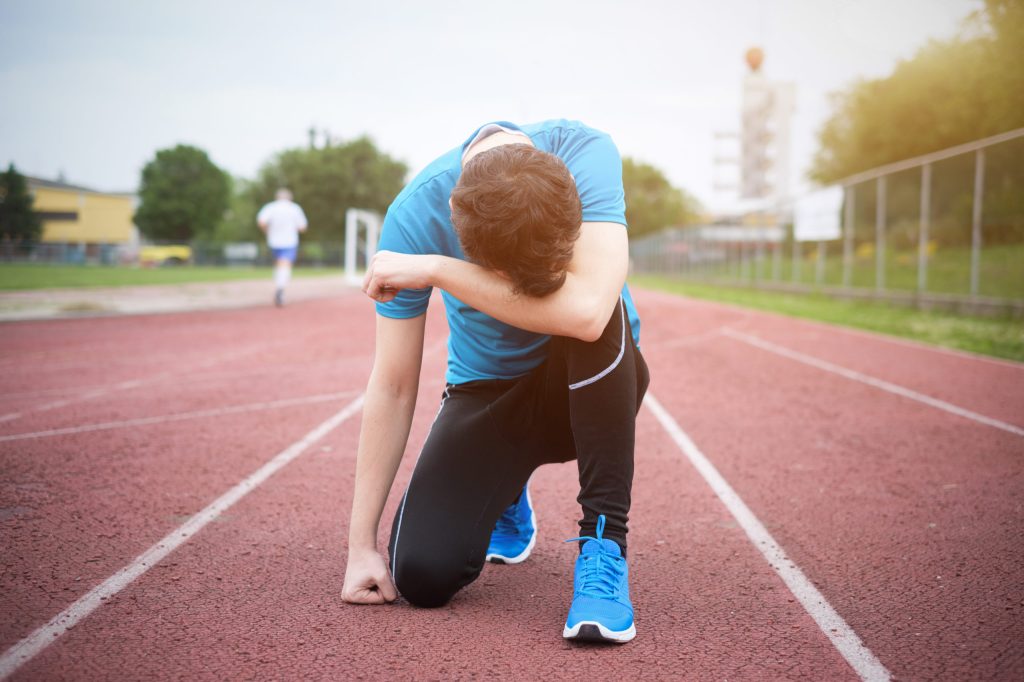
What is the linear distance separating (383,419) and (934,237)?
13.1m

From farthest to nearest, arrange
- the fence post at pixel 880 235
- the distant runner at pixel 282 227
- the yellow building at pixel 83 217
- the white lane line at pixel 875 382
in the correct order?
the yellow building at pixel 83 217, the distant runner at pixel 282 227, the fence post at pixel 880 235, the white lane line at pixel 875 382

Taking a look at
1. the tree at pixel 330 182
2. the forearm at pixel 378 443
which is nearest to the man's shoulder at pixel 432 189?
the forearm at pixel 378 443

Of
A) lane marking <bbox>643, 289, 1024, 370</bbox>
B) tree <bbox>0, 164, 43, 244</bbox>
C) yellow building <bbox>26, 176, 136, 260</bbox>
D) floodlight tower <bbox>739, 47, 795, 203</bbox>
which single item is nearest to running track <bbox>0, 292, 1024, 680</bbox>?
lane marking <bbox>643, 289, 1024, 370</bbox>

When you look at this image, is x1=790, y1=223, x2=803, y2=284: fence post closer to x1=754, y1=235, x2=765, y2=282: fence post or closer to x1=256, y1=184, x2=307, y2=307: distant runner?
x1=754, y1=235, x2=765, y2=282: fence post

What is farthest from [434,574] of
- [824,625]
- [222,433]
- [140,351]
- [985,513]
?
[140,351]

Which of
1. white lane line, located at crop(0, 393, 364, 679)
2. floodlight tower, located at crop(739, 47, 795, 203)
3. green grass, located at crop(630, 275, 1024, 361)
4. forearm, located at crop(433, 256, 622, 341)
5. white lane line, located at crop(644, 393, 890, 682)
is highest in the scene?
floodlight tower, located at crop(739, 47, 795, 203)

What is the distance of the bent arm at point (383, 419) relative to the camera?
8.25ft

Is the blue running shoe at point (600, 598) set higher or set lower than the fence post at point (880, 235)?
lower

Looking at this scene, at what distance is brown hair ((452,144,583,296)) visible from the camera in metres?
1.99

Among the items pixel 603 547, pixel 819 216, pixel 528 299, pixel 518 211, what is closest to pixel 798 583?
pixel 603 547

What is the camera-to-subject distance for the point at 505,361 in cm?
268

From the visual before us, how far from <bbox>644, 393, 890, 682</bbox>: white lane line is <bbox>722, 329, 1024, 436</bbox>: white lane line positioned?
214 cm

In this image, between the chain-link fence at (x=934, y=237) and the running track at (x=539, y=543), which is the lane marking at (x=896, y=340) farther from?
the chain-link fence at (x=934, y=237)

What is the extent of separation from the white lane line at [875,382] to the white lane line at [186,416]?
430cm
